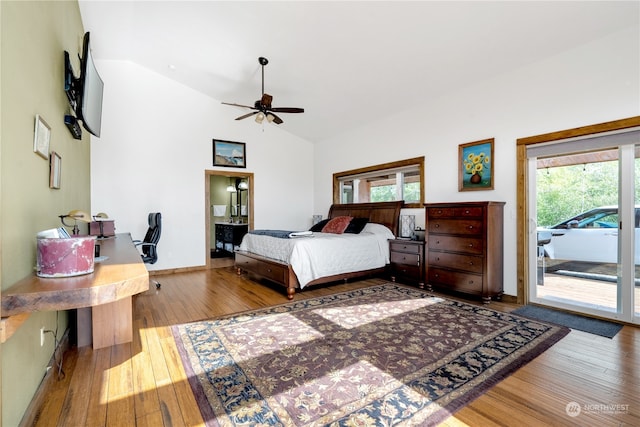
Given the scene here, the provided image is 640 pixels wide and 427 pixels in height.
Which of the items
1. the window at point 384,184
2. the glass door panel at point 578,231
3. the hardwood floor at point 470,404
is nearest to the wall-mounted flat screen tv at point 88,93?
the hardwood floor at point 470,404

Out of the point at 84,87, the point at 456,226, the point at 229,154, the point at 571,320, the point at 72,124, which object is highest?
the point at 229,154

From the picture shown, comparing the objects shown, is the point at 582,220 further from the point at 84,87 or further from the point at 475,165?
the point at 84,87

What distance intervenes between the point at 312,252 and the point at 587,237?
3.15 metres

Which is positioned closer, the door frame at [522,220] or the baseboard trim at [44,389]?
the baseboard trim at [44,389]

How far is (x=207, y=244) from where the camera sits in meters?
5.91

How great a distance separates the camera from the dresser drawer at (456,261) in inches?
143

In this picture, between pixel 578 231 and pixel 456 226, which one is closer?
pixel 578 231

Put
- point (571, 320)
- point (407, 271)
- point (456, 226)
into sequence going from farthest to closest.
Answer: point (407, 271) < point (456, 226) < point (571, 320)

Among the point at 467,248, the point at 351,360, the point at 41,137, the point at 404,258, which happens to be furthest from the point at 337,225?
the point at 41,137

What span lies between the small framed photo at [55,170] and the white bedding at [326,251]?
2.44 metres

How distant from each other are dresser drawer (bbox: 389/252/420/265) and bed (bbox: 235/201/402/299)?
13 centimetres

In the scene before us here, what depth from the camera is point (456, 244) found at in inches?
151

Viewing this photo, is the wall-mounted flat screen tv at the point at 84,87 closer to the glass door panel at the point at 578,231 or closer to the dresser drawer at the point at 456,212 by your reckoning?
the dresser drawer at the point at 456,212

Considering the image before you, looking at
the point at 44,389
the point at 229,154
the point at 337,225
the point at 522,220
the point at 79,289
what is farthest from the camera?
the point at 229,154
